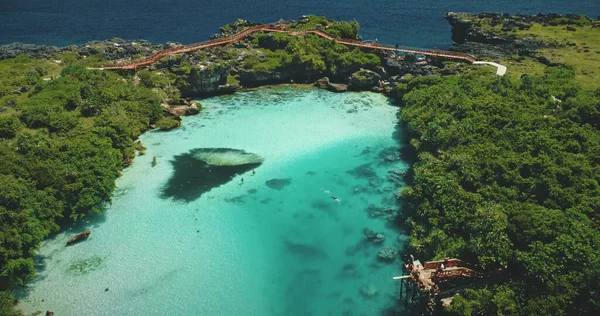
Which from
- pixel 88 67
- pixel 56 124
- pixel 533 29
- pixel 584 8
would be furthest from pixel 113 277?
pixel 584 8

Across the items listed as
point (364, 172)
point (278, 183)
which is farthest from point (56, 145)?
point (364, 172)

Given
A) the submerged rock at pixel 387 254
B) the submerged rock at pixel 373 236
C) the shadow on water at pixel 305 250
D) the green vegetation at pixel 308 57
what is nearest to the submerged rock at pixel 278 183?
the shadow on water at pixel 305 250

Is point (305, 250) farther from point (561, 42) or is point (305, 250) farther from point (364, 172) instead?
point (561, 42)

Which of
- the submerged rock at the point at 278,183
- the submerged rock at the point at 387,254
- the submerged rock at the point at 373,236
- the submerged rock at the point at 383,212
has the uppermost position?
the submerged rock at the point at 278,183

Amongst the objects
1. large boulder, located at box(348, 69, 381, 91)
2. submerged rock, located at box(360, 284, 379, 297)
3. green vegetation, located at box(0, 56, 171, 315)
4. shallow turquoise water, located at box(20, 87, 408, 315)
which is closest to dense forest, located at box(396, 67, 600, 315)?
submerged rock, located at box(360, 284, 379, 297)

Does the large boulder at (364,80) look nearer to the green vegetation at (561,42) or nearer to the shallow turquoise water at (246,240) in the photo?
the shallow turquoise water at (246,240)

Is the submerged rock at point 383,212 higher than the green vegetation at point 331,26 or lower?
lower

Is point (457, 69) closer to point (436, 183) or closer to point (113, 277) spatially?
point (436, 183)
